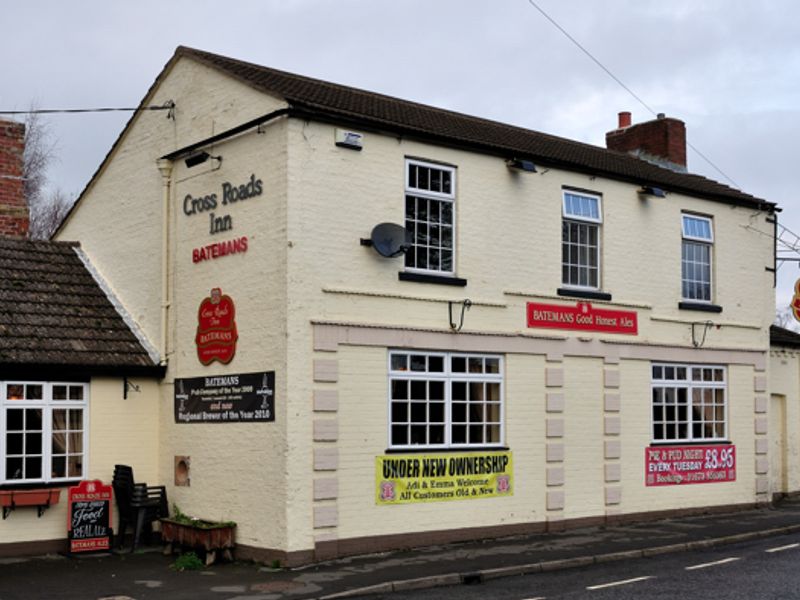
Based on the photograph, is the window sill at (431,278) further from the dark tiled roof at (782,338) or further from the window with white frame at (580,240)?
the dark tiled roof at (782,338)

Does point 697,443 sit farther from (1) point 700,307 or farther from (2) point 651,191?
(2) point 651,191

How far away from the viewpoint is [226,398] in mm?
16250

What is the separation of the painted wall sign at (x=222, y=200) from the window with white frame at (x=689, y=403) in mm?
8679

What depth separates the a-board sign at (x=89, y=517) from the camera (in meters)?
16.0

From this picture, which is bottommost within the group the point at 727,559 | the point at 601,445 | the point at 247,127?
the point at 727,559

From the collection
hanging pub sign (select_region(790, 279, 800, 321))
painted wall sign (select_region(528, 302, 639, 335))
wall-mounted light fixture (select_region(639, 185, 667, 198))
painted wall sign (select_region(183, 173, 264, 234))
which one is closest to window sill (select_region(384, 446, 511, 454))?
painted wall sign (select_region(528, 302, 639, 335))

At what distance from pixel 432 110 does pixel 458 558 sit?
919 cm

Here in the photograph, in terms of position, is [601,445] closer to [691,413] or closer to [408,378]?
[691,413]

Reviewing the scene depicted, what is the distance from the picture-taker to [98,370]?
1688cm

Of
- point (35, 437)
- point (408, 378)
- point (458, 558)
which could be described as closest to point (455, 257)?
point (408, 378)

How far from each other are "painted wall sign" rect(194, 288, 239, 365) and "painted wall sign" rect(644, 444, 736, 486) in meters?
8.22

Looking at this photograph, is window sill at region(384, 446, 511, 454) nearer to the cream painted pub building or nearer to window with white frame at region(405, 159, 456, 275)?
the cream painted pub building

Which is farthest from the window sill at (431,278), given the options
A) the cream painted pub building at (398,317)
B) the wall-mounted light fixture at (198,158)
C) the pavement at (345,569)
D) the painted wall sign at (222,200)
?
the pavement at (345,569)

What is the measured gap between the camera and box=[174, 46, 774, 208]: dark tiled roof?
16406 mm
